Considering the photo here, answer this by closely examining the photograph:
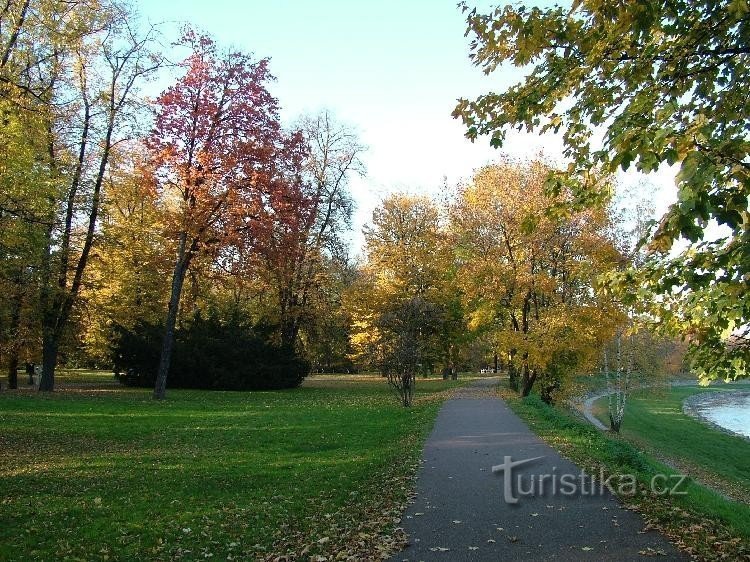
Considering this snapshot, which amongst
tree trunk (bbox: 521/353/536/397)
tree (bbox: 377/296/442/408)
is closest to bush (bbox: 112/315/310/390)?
tree (bbox: 377/296/442/408)

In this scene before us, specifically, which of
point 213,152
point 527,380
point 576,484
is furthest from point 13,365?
point 576,484

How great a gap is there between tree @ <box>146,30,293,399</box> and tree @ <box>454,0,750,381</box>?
1564 centimetres

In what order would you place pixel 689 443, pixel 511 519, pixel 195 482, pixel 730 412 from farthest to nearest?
pixel 730 412 → pixel 689 443 → pixel 195 482 → pixel 511 519

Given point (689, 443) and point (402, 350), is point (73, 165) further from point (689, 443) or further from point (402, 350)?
point (689, 443)

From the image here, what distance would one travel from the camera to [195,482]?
8312 millimetres

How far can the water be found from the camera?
32.9 meters

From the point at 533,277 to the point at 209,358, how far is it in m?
15.1

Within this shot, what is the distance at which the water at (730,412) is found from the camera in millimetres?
32906

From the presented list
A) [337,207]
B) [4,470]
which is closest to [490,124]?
[4,470]

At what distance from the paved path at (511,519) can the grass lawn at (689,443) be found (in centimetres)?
858

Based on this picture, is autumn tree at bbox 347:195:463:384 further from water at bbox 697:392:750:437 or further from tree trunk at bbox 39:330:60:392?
water at bbox 697:392:750:437

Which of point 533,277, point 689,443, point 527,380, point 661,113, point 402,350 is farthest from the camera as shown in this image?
point 689,443

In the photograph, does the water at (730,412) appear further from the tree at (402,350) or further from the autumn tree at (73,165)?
the autumn tree at (73,165)

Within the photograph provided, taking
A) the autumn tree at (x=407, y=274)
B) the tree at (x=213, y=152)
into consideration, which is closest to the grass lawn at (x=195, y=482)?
the tree at (x=213, y=152)
